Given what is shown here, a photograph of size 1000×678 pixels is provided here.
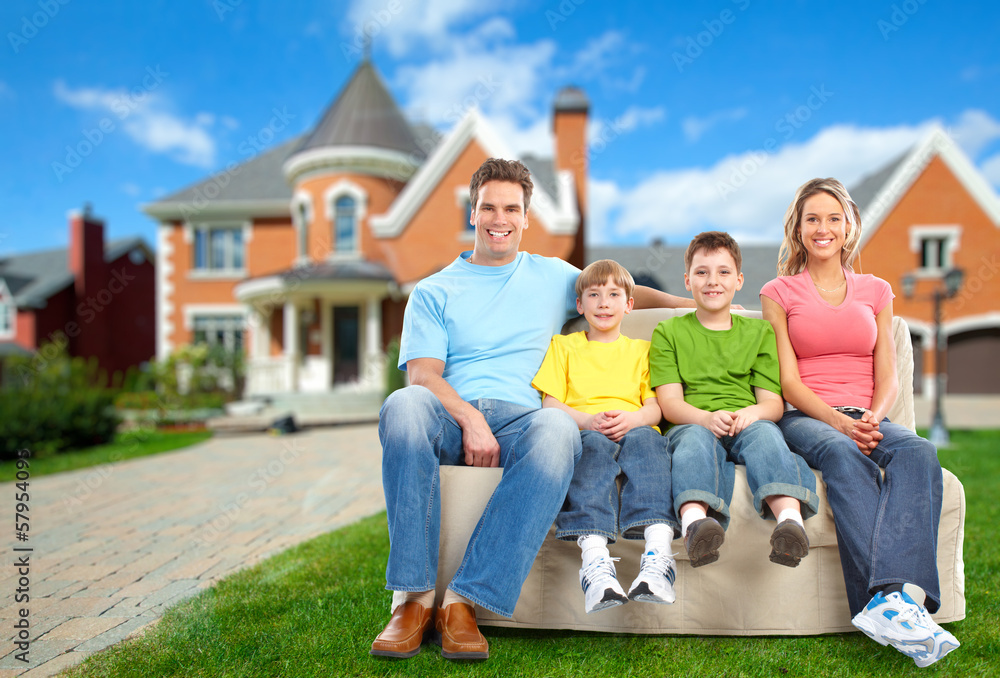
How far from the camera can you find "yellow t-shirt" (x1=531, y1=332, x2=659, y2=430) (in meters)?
2.73

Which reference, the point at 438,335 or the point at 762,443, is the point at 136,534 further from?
the point at 762,443

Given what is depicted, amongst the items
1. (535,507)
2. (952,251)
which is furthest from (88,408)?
(952,251)

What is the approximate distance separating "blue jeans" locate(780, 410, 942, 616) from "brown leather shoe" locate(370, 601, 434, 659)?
1599 millimetres

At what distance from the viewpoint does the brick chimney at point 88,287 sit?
2356 cm

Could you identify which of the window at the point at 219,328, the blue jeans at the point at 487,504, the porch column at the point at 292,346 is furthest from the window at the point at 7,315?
the blue jeans at the point at 487,504

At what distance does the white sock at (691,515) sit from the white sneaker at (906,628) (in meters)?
0.64

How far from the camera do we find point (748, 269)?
18.9 metres

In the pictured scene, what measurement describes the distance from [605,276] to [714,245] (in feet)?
1.68

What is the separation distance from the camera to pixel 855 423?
8.13ft

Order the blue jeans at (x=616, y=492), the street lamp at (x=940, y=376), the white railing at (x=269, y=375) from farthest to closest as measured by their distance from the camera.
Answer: the white railing at (x=269, y=375)
the street lamp at (x=940, y=376)
the blue jeans at (x=616, y=492)

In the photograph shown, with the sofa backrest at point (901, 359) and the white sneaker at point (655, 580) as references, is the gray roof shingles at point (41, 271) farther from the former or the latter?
the white sneaker at point (655, 580)

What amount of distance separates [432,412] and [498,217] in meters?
0.96

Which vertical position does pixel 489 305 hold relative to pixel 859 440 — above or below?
above

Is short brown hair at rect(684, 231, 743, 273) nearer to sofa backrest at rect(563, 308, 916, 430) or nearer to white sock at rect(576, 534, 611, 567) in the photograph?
sofa backrest at rect(563, 308, 916, 430)
